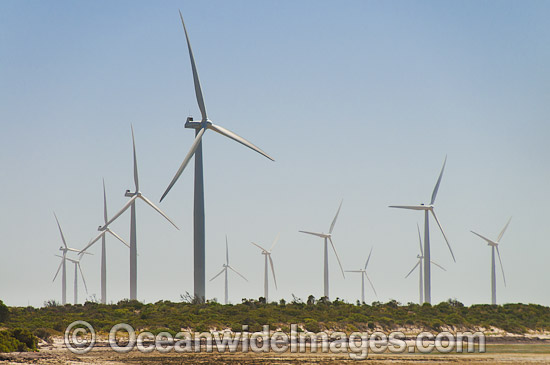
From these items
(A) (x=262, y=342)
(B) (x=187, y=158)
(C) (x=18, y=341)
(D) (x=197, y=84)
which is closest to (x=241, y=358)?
(A) (x=262, y=342)

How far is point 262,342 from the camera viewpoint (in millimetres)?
63062

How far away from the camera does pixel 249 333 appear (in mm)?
66688

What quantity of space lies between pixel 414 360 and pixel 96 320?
98.0ft

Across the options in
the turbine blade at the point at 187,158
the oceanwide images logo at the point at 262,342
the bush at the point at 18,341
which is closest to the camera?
the bush at the point at 18,341

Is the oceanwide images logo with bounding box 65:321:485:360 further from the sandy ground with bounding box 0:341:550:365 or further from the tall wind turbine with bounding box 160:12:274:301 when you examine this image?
the tall wind turbine with bounding box 160:12:274:301

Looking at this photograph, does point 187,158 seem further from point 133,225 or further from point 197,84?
point 133,225

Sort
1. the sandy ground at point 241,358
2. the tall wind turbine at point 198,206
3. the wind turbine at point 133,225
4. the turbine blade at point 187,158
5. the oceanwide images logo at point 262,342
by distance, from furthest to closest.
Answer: the wind turbine at point 133,225 < the tall wind turbine at point 198,206 < the turbine blade at point 187,158 < the oceanwide images logo at point 262,342 < the sandy ground at point 241,358

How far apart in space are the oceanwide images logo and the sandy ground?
5.75 ft

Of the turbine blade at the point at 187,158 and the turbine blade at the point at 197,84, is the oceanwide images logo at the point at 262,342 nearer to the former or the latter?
the turbine blade at the point at 187,158

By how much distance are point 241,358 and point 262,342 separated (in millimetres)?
12064

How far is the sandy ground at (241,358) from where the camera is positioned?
156ft

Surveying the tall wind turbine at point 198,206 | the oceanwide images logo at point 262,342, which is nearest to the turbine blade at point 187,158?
the tall wind turbine at point 198,206

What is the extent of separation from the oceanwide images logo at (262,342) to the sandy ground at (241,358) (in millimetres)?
1754

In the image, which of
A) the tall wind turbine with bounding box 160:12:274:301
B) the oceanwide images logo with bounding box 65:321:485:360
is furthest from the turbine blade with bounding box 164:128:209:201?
the oceanwide images logo with bounding box 65:321:485:360
